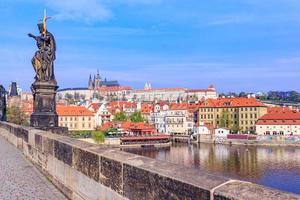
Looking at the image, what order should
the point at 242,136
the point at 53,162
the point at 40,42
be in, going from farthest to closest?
1. the point at 242,136
2. the point at 40,42
3. the point at 53,162

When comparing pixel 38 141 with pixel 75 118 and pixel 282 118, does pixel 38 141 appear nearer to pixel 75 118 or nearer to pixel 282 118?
pixel 282 118

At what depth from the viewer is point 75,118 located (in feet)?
413

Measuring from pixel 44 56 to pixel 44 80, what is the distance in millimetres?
819

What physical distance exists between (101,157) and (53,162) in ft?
12.2

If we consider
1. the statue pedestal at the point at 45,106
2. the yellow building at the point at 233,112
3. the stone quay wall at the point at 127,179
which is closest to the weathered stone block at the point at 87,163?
the stone quay wall at the point at 127,179

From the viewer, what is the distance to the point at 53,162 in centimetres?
877

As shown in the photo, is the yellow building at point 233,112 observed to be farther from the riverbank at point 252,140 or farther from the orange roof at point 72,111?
the orange roof at point 72,111

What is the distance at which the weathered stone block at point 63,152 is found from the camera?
23.6ft

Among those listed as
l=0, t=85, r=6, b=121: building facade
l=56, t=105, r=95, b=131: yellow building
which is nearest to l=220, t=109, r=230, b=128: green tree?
l=56, t=105, r=95, b=131: yellow building

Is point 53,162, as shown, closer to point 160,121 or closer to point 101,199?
point 101,199

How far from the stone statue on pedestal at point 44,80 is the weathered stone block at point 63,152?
6676 mm

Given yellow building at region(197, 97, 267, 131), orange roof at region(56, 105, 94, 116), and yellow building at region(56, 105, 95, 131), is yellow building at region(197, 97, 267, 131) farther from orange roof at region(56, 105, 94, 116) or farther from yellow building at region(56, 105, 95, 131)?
orange roof at region(56, 105, 94, 116)

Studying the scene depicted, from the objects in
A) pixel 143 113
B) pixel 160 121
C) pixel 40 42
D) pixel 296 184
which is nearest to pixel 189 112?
pixel 160 121

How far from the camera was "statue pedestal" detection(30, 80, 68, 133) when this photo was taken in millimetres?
15008
